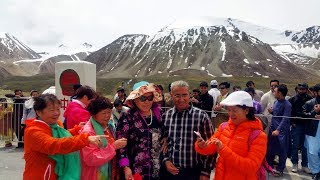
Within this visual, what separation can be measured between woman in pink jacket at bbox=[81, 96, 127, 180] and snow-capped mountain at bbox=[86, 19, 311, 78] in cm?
13169

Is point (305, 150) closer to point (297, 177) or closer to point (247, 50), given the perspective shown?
point (297, 177)

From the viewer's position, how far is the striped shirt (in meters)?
3.80

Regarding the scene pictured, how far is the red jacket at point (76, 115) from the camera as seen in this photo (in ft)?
14.8

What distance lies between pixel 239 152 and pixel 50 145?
1.68 m

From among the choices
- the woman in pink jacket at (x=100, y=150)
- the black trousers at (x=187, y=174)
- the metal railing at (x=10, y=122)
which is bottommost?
the metal railing at (x=10, y=122)

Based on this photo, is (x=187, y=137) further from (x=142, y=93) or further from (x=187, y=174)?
(x=142, y=93)

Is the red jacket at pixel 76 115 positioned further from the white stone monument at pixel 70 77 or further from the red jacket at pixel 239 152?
the white stone monument at pixel 70 77

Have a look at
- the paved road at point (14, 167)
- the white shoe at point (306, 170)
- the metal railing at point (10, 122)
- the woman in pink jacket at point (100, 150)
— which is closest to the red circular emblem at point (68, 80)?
the metal railing at point (10, 122)

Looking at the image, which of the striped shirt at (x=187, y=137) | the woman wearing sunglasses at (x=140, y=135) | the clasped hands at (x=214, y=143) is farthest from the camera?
the striped shirt at (x=187, y=137)

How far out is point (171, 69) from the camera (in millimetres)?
154125

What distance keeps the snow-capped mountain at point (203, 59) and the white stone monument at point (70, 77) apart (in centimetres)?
12565

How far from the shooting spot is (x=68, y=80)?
32.3 feet

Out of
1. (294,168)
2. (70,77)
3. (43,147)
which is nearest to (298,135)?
(294,168)

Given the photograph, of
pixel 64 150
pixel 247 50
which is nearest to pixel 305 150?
pixel 64 150
